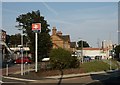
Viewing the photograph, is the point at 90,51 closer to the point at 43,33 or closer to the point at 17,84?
the point at 43,33

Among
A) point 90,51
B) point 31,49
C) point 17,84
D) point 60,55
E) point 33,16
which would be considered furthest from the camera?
point 90,51

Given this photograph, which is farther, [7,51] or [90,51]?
[90,51]

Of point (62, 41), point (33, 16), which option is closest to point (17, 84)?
point (33, 16)

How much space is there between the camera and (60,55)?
3766 cm

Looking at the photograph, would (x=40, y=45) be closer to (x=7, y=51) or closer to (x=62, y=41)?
(x=7, y=51)

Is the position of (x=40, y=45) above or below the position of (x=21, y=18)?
below

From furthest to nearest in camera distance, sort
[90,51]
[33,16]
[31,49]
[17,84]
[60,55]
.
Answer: [90,51]
[33,16]
[31,49]
[60,55]
[17,84]

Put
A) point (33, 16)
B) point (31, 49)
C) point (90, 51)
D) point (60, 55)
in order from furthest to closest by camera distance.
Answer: point (90, 51) < point (33, 16) < point (31, 49) < point (60, 55)

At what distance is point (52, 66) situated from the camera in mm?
37844

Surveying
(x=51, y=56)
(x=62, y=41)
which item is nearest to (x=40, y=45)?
(x=51, y=56)

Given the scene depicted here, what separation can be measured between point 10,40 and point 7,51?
33.2 metres

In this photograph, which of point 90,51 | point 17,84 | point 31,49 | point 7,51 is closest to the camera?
point 17,84

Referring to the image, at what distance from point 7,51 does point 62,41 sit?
35.3 m

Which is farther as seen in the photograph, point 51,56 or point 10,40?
point 10,40
